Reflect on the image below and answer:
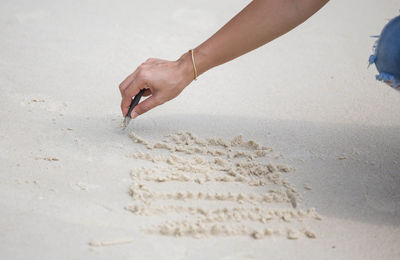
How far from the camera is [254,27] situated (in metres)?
1.56

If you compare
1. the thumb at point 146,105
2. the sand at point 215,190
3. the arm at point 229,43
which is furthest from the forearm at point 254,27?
the sand at point 215,190

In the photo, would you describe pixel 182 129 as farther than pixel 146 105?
Yes

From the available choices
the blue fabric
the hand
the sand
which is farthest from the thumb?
the blue fabric

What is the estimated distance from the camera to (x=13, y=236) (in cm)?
117

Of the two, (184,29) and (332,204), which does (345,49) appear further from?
(332,204)

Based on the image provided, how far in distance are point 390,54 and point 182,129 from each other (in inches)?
31.1

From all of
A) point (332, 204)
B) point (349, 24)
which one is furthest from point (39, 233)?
point (349, 24)

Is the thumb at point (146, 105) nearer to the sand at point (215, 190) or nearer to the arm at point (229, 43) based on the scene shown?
the arm at point (229, 43)

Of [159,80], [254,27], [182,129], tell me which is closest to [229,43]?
[254,27]

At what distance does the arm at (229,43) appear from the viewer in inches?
60.9

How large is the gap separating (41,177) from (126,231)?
38 cm

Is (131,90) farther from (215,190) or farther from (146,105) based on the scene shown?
(215,190)

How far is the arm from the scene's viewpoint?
1.55 meters

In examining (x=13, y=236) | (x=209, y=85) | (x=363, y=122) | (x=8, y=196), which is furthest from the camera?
(x=209, y=85)
